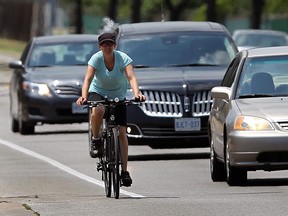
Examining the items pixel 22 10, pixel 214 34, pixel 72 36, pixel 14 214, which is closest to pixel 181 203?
pixel 14 214

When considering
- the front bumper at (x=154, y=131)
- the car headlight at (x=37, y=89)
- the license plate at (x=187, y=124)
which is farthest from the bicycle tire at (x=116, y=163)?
the car headlight at (x=37, y=89)

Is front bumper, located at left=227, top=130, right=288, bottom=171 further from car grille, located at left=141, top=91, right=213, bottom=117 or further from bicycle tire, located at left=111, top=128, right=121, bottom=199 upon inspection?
car grille, located at left=141, top=91, right=213, bottom=117

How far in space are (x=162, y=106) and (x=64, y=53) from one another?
24.2ft

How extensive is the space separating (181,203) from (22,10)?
75.0m

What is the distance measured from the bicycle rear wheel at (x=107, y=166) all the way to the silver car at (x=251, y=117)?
133 centimetres

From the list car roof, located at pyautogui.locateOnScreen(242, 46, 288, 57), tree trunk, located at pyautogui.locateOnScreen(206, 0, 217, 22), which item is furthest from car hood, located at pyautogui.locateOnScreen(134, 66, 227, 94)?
tree trunk, located at pyautogui.locateOnScreen(206, 0, 217, 22)

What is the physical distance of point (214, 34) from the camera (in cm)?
2070

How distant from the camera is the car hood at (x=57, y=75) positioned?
24453 mm

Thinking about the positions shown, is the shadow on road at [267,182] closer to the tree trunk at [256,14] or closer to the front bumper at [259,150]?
the front bumper at [259,150]

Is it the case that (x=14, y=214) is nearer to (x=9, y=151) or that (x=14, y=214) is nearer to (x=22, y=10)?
(x=9, y=151)

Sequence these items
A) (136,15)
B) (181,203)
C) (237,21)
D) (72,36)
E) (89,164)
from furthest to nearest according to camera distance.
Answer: (237,21)
(136,15)
(72,36)
(89,164)
(181,203)

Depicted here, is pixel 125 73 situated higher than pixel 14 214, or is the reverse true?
pixel 125 73

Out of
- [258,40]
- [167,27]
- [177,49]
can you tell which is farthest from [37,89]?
[258,40]

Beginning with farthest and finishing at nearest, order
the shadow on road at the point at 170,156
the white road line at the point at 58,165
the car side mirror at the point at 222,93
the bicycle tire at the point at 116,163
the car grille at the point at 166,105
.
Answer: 1. the shadow on road at the point at 170,156
2. the car grille at the point at 166,105
3. the white road line at the point at 58,165
4. the car side mirror at the point at 222,93
5. the bicycle tire at the point at 116,163
